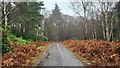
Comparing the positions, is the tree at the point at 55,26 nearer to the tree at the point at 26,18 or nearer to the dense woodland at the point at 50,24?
the dense woodland at the point at 50,24

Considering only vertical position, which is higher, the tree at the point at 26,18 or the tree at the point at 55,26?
the tree at the point at 26,18

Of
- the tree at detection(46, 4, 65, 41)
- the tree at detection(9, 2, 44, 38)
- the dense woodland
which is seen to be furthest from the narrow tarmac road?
the tree at detection(46, 4, 65, 41)

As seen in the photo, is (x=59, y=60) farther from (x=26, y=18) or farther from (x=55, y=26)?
(x=55, y=26)

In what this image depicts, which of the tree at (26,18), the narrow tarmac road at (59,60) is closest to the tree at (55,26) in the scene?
Result: the tree at (26,18)

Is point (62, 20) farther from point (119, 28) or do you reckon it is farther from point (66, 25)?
point (119, 28)

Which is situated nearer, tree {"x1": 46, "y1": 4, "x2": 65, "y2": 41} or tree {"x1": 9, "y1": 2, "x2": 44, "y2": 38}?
tree {"x1": 9, "y1": 2, "x2": 44, "y2": 38}

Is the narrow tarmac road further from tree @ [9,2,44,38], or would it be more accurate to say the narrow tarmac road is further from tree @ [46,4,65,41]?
tree @ [46,4,65,41]

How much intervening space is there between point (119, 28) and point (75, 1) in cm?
1580

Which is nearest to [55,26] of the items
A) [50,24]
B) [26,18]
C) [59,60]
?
[50,24]

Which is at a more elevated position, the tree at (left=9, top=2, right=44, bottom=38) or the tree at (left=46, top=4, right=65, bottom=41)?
the tree at (left=9, top=2, right=44, bottom=38)

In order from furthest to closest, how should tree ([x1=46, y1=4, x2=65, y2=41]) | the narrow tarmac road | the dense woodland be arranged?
1. tree ([x1=46, y1=4, x2=65, y2=41])
2. the dense woodland
3. the narrow tarmac road

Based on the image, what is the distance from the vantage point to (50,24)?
107188 millimetres

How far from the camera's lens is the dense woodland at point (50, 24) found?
3206 cm

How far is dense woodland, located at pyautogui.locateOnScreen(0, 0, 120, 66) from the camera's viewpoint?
105ft
